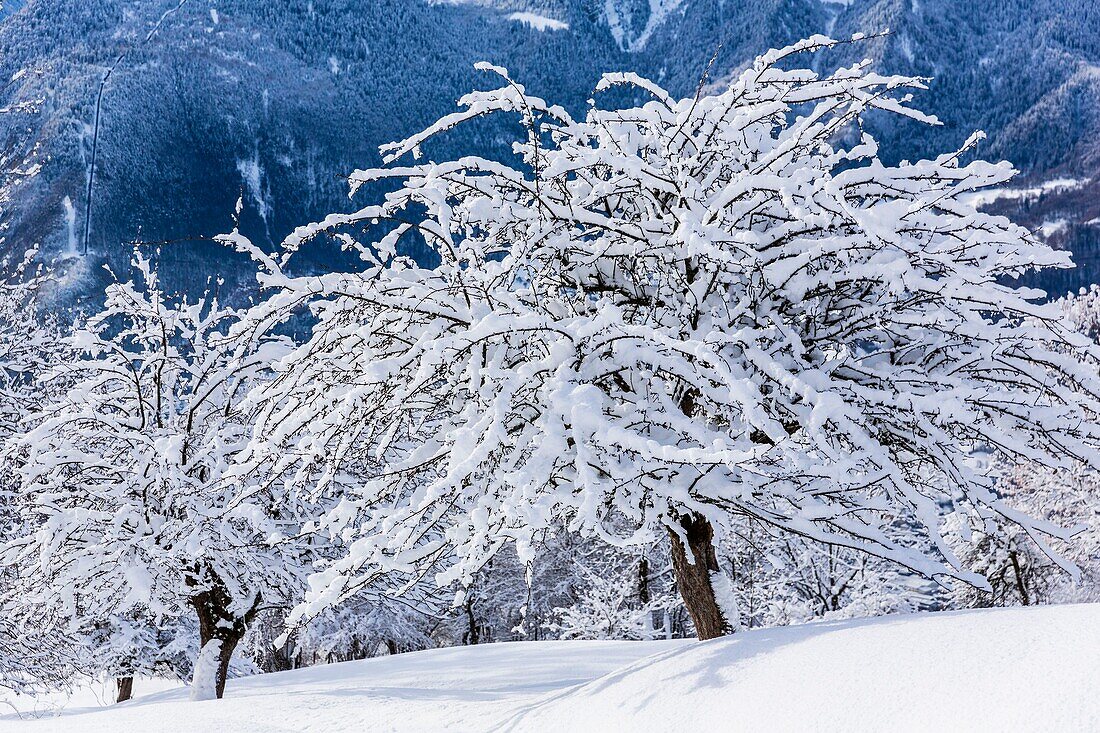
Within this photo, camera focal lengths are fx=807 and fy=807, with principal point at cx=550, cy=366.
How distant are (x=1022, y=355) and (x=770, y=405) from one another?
6.85 ft

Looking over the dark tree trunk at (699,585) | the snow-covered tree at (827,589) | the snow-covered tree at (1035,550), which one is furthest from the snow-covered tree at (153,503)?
the snow-covered tree at (827,589)

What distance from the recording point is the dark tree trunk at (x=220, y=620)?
984 centimetres

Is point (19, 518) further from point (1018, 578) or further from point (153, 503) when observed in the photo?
point (1018, 578)

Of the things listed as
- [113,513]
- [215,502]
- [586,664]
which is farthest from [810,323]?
[113,513]

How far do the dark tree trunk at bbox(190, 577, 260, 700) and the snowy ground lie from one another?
390 centimetres

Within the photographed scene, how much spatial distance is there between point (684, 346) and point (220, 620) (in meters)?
8.10

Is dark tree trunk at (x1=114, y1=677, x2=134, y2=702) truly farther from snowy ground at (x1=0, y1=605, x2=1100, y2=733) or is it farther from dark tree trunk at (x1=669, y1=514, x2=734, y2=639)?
dark tree trunk at (x1=669, y1=514, x2=734, y2=639)

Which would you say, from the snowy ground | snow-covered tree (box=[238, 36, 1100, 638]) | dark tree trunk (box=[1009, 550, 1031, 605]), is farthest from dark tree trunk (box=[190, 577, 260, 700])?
dark tree trunk (box=[1009, 550, 1031, 605])

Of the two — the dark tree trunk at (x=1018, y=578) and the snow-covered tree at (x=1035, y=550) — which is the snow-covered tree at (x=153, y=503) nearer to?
the snow-covered tree at (x=1035, y=550)

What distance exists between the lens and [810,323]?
5.40 meters

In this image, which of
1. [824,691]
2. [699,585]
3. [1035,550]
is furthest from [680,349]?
[1035,550]

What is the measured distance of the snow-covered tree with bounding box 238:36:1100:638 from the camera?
4281mm

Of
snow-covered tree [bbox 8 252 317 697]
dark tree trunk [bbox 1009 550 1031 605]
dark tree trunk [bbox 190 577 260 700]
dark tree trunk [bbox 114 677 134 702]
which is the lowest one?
dark tree trunk [bbox 114 677 134 702]

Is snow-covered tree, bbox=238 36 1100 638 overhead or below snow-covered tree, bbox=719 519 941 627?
overhead
